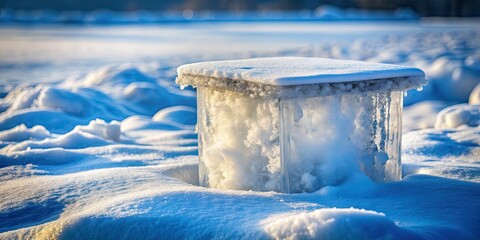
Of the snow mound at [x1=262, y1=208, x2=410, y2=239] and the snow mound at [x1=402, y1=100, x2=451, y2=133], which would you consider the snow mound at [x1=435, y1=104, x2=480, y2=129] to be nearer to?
the snow mound at [x1=402, y1=100, x2=451, y2=133]

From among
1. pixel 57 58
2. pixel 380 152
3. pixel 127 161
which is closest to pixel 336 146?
pixel 380 152

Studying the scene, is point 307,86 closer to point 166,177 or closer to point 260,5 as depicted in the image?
point 166,177

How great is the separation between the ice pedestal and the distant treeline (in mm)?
17622

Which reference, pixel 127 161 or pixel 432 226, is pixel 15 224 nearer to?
pixel 127 161

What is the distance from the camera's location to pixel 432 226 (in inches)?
70.7

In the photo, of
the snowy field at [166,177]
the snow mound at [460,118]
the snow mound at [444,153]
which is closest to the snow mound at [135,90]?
the snowy field at [166,177]

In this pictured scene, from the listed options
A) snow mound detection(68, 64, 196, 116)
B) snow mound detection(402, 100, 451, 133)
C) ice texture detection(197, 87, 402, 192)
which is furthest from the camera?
snow mound detection(68, 64, 196, 116)

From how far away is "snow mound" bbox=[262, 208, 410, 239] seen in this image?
1639 millimetres

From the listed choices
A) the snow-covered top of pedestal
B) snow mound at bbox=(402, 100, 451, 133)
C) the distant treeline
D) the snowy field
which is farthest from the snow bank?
the distant treeline

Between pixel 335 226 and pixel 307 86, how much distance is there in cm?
57

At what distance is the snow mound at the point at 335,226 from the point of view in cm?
164

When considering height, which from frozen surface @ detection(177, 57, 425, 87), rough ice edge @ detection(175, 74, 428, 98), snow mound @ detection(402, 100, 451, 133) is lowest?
snow mound @ detection(402, 100, 451, 133)

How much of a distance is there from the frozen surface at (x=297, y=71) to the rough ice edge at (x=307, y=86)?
2 cm

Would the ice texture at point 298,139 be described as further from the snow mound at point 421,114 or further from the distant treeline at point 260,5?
the distant treeline at point 260,5
